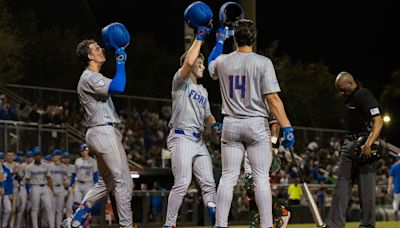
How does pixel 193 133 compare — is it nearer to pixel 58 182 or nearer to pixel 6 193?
pixel 6 193

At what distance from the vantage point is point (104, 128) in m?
9.98

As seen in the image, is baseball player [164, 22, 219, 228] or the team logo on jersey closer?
baseball player [164, 22, 219, 228]

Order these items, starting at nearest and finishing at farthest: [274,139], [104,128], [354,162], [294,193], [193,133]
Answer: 1. [104,128]
2. [193,133]
3. [274,139]
4. [354,162]
5. [294,193]

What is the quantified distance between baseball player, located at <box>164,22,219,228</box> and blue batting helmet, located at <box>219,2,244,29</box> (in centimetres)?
49

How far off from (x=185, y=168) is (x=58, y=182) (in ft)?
39.6

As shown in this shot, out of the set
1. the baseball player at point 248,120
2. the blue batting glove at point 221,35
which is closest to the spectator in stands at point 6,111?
the blue batting glove at point 221,35

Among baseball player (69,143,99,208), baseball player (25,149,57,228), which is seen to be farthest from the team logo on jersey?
baseball player (25,149,57,228)

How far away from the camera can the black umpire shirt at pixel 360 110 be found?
37.3ft

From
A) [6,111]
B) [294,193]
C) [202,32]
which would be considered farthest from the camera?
[294,193]

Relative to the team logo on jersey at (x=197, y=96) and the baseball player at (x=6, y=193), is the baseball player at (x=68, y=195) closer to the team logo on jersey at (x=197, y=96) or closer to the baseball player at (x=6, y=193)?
the baseball player at (x=6, y=193)

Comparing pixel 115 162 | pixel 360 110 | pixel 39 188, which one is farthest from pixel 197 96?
pixel 39 188

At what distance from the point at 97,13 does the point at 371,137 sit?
2038 inches

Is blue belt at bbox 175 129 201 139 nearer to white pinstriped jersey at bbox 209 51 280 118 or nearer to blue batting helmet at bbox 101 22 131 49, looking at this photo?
blue batting helmet at bbox 101 22 131 49

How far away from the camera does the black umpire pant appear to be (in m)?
11.6
